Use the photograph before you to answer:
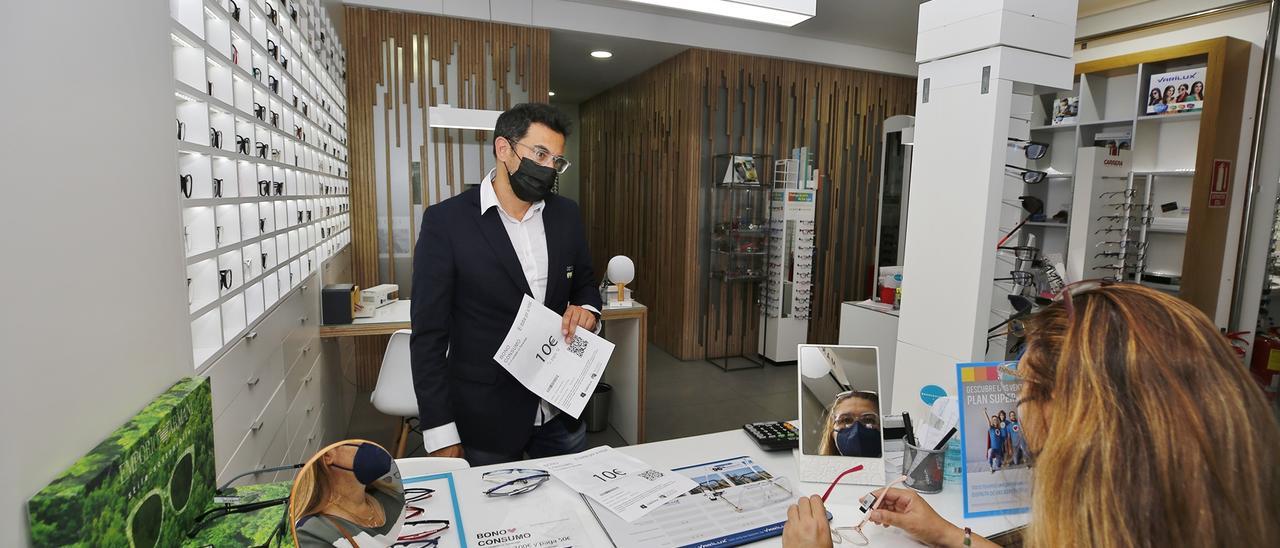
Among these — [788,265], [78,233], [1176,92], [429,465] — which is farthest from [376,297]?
[1176,92]

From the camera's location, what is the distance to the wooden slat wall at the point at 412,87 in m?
4.64

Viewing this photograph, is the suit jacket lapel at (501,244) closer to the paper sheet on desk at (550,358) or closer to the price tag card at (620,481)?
the paper sheet on desk at (550,358)

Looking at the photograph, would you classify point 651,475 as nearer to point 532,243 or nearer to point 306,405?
point 532,243

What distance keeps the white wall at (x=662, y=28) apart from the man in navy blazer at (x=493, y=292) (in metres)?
3.35

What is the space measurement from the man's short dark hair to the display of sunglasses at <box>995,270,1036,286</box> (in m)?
1.53

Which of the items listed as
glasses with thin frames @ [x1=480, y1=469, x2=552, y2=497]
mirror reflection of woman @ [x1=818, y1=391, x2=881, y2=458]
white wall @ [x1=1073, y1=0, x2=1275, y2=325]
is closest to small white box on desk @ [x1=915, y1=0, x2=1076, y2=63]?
mirror reflection of woman @ [x1=818, y1=391, x2=881, y2=458]

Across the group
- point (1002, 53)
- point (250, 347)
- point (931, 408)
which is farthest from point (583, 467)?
point (1002, 53)

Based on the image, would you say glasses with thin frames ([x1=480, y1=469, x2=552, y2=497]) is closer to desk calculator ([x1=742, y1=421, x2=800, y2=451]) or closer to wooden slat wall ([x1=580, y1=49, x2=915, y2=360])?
desk calculator ([x1=742, y1=421, x2=800, y2=451])

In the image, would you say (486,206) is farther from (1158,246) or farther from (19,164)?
(1158,246)

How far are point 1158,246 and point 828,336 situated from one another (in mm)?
2945

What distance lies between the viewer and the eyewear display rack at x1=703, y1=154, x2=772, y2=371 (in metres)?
5.81

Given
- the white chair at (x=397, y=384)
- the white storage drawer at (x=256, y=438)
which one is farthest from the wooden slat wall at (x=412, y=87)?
the white storage drawer at (x=256, y=438)

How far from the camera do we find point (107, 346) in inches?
35.0

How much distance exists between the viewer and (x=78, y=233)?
0.82 m
